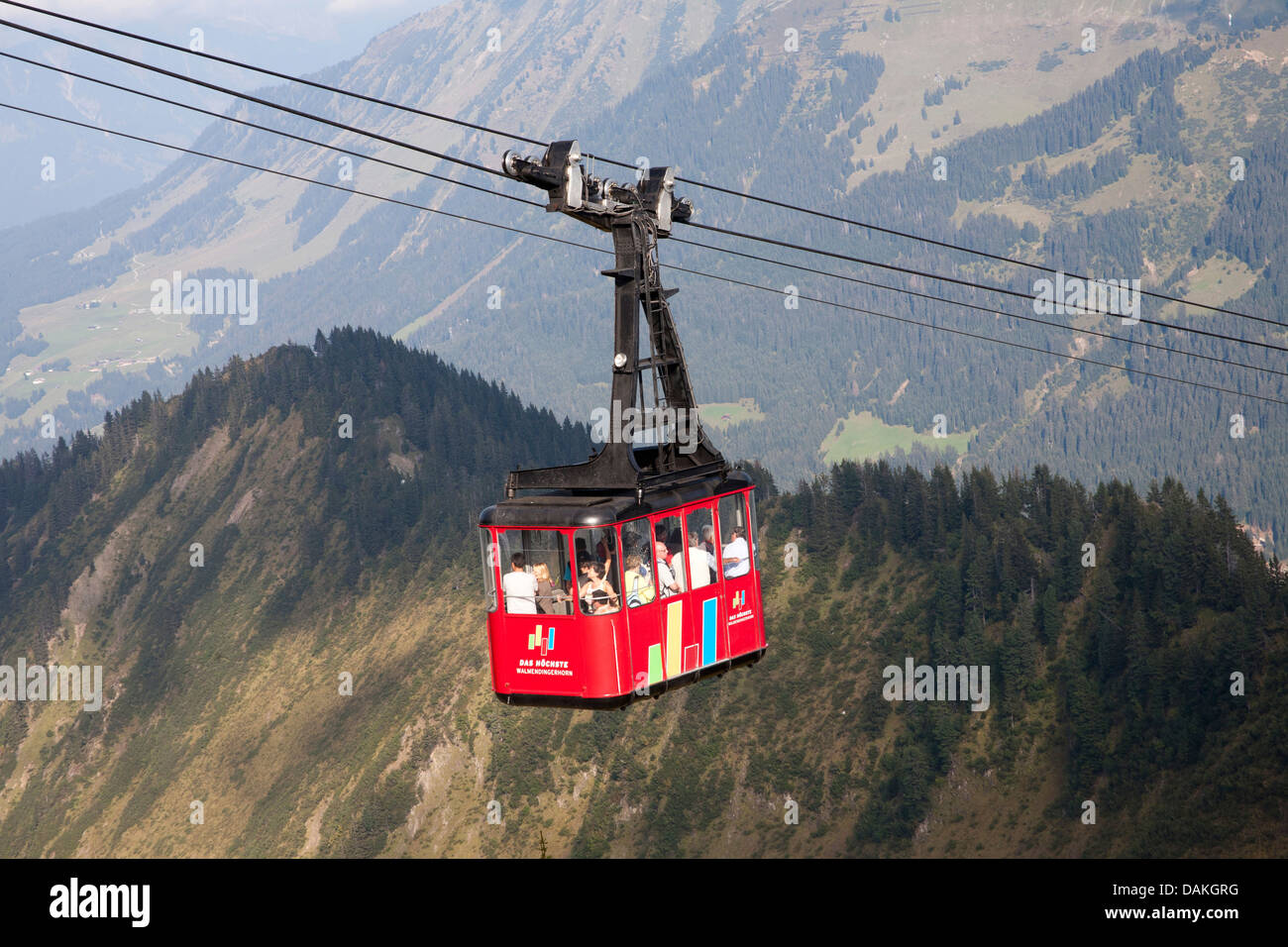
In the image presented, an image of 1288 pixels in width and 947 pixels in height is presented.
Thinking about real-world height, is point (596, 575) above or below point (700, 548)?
below

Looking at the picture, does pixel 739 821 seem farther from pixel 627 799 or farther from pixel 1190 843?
pixel 1190 843

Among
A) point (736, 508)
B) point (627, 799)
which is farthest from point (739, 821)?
point (736, 508)

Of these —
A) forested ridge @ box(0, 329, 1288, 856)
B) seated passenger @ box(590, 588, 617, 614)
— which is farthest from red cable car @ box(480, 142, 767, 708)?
forested ridge @ box(0, 329, 1288, 856)

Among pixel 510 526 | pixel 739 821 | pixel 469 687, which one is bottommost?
pixel 739 821

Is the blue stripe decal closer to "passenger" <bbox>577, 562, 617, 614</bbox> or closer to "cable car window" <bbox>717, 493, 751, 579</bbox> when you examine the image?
"cable car window" <bbox>717, 493, 751, 579</bbox>

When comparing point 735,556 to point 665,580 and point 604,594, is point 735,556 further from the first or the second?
point 604,594

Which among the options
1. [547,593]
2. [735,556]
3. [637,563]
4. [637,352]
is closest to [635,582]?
[637,563]
